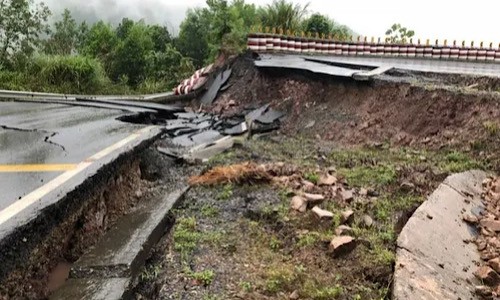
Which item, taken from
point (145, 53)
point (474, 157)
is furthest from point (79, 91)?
point (474, 157)

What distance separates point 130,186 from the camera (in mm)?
5641

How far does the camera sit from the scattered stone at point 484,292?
14.8 feet

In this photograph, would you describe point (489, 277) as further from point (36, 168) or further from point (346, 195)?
point (36, 168)

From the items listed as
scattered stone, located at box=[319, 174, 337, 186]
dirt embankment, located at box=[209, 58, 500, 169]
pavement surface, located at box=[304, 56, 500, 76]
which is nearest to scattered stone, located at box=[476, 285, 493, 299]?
scattered stone, located at box=[319, 174, 337, 186]

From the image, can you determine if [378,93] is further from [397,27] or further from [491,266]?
[397,27]

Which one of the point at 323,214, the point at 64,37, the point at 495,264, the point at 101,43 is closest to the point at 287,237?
the point at 323,214

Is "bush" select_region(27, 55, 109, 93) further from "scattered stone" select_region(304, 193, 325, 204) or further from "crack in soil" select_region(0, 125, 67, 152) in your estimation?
"scattered stone" select_region(304, 193, 325, 204)

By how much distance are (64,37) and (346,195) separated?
20804 mm

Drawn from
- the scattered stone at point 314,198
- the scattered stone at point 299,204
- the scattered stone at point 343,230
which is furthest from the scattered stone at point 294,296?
the scattered stone at point 314,198

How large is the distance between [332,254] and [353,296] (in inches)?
27.0

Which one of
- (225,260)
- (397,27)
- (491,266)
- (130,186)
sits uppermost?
(397,27)

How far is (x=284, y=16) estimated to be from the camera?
69.3 ft

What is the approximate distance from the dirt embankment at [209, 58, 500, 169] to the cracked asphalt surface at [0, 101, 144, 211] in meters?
4.80

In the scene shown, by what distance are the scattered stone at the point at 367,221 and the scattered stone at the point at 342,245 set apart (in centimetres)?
70
